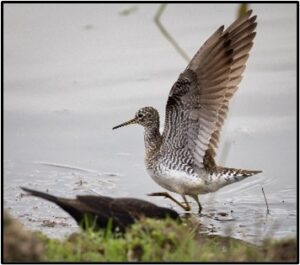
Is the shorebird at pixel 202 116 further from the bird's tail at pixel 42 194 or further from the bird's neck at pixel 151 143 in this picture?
the bird's tail at pixel 42 194

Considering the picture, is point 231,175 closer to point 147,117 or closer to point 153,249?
point 147,117

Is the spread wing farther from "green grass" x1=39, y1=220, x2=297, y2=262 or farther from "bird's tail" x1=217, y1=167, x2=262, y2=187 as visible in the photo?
"green grass" x1=39, y1=220, x2=297, y2=262

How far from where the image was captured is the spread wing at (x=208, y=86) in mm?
8656

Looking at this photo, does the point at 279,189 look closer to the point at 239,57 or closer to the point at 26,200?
the point at 239,57

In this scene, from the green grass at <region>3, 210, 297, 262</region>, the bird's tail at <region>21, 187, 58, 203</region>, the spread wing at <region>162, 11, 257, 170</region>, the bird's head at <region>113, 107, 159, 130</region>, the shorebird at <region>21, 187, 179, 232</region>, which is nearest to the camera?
the green grass at <region>3, 210, 297, 262</region>

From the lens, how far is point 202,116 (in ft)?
29.2

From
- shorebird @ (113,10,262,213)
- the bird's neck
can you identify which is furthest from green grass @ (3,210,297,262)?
the bird's neck

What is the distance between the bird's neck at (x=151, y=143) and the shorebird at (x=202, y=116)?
0.7 inches

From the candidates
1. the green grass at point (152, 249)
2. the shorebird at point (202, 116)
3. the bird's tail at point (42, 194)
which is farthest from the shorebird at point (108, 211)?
the shorebird at point (202, 116)

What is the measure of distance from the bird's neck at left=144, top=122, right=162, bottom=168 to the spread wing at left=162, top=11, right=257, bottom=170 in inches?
20.7

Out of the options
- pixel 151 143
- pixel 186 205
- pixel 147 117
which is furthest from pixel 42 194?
pixel 147 117

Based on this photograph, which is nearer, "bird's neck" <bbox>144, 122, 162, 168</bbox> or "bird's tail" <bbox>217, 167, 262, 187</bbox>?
"bird's tail" <bbox>217, 167, 262, 187</bbox>

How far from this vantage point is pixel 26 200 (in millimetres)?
9289

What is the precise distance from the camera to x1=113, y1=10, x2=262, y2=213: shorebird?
342 inches
